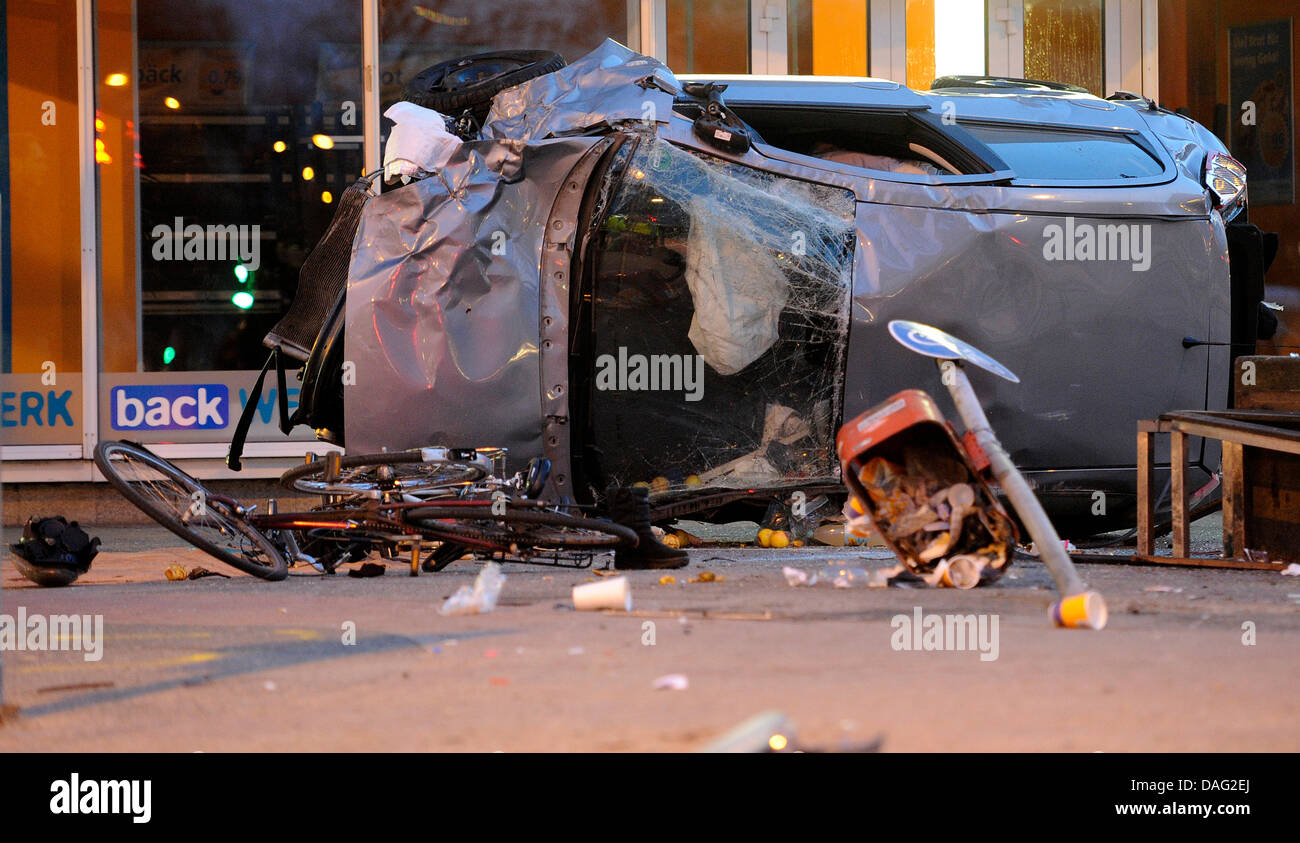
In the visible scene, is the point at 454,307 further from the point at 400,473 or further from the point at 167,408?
the point at 167,408

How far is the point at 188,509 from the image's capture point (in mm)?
4551

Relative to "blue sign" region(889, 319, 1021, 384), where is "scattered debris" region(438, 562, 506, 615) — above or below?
below

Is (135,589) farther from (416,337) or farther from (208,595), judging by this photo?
(416,337)

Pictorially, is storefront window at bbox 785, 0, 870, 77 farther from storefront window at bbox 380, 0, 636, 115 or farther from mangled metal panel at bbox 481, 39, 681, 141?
mangled metal panel at bbox 481, 39, 681, 141

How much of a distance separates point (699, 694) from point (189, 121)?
787 centimetres

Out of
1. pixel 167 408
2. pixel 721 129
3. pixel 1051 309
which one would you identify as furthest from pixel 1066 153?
pixel 167 408

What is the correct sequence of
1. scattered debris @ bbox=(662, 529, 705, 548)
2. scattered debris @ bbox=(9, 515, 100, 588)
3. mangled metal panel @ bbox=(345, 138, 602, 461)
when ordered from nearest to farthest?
scattered debris @ bbox=(9, 515, 100, 588) < mangled metal panel @ bbox=(345, 138, 602, 461) < scattered debris @ bbox=(662, 529, 705, 548)

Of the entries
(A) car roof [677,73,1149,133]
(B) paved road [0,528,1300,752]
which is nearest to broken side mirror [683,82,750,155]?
(A) car roof [677,73,1149,133]

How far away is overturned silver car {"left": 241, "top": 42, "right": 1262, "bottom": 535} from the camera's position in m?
4.91

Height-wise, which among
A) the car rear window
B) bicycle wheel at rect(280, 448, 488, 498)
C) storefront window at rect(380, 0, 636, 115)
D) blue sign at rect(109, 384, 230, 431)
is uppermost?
storefront window at rect(380, 0, 636, 115)

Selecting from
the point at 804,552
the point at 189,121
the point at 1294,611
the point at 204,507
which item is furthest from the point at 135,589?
the point at 189,121

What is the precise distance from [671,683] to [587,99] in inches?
134

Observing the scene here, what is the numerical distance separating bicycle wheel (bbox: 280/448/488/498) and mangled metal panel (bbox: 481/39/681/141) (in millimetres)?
1367

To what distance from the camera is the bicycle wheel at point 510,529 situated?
426 centimetres
